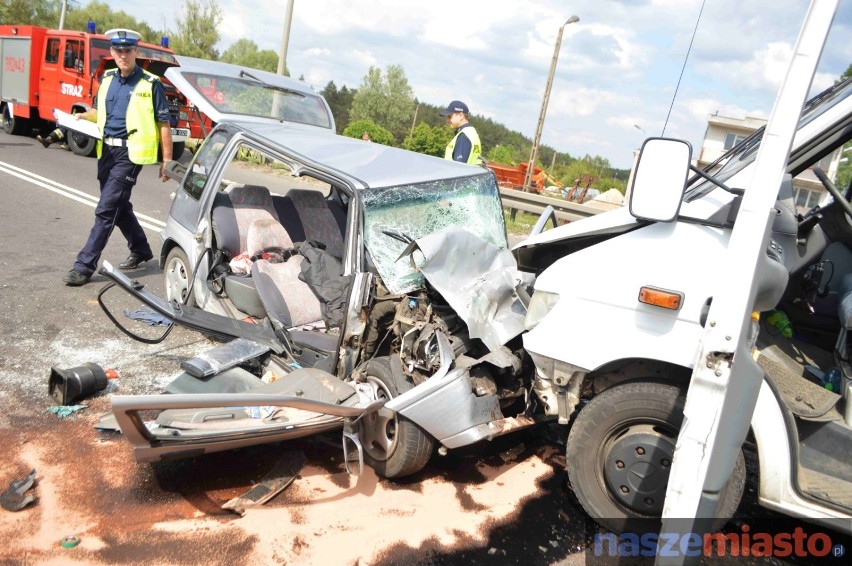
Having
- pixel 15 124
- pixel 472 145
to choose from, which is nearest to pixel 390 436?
pixel 472 145

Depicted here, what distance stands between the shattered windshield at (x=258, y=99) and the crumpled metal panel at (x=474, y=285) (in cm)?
267

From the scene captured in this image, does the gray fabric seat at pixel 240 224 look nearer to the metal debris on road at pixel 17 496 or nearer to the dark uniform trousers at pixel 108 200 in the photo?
the dark uniform trousers at pixel 108 200

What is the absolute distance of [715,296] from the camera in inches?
88.9

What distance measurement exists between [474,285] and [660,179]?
118cm

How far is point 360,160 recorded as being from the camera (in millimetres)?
4277

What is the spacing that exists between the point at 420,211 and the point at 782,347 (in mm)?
2239

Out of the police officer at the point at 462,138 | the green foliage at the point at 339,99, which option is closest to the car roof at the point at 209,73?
the police officer at the point at 462,138

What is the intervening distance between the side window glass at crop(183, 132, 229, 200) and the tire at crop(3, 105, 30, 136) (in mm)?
16491

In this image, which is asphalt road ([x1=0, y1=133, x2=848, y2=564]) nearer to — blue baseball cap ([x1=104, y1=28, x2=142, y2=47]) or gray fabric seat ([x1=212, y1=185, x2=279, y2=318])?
gray fabric seat ([x1=212, y1=185, x2=279, y2=318])

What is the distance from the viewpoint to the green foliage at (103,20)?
5094 centimetres

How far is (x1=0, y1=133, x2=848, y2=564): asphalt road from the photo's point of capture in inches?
108

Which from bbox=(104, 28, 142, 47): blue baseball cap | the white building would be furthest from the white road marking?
the white building

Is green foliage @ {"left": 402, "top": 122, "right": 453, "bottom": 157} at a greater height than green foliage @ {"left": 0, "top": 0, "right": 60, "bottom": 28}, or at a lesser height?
lesser

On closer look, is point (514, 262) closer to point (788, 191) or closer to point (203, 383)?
point (788, 191)
